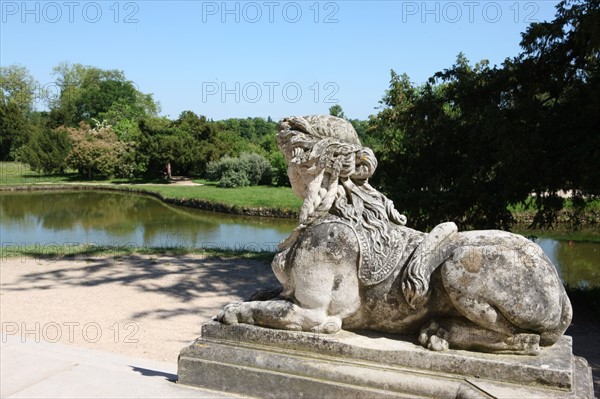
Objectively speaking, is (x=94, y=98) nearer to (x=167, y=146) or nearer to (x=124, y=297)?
(x=167, y=146)

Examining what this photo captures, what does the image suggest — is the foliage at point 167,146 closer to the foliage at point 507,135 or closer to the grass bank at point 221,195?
the grass bank at point 221,195

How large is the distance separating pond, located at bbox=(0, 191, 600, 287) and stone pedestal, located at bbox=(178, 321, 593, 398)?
9.00m

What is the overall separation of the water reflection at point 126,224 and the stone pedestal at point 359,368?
1146 centimetres

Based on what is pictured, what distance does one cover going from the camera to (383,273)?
3555 millimetres

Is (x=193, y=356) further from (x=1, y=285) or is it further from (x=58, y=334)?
(x=1, y=285)

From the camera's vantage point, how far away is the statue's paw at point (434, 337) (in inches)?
134

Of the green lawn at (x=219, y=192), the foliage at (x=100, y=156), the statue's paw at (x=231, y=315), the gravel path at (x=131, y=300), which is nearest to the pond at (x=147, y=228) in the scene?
the green lawn at (x=219, y=192)

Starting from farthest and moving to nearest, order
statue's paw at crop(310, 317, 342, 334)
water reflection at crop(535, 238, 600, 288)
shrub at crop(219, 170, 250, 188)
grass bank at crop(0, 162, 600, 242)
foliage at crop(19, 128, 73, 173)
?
foliage at crop(19, 128, 73, 173), shrub at crop(219, 170, 250, 188), grass bank at crop(0, 162, 600, 242), water reflection at crop(535, 238, 600, 288), statue's paw at crop(310, 317, 342, 334)

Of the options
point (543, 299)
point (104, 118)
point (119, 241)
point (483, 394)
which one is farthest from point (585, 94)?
point (104, 118)

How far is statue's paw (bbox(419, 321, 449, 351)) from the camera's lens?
11.1 feet

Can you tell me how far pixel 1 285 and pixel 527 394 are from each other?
8.87 meters

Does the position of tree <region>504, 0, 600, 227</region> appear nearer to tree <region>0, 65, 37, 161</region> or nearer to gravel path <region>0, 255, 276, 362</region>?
gravel path <region>0, 255, 276, 362</region>

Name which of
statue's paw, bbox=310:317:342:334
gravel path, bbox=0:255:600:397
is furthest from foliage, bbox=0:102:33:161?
statue's paw, bbox=310:317:342:334

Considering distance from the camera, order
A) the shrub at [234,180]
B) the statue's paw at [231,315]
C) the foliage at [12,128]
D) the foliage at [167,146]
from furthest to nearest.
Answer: the foliage at [12,128], the foliage at [167,146], the shrub at [234,180], the statue's paw at [231,315]
